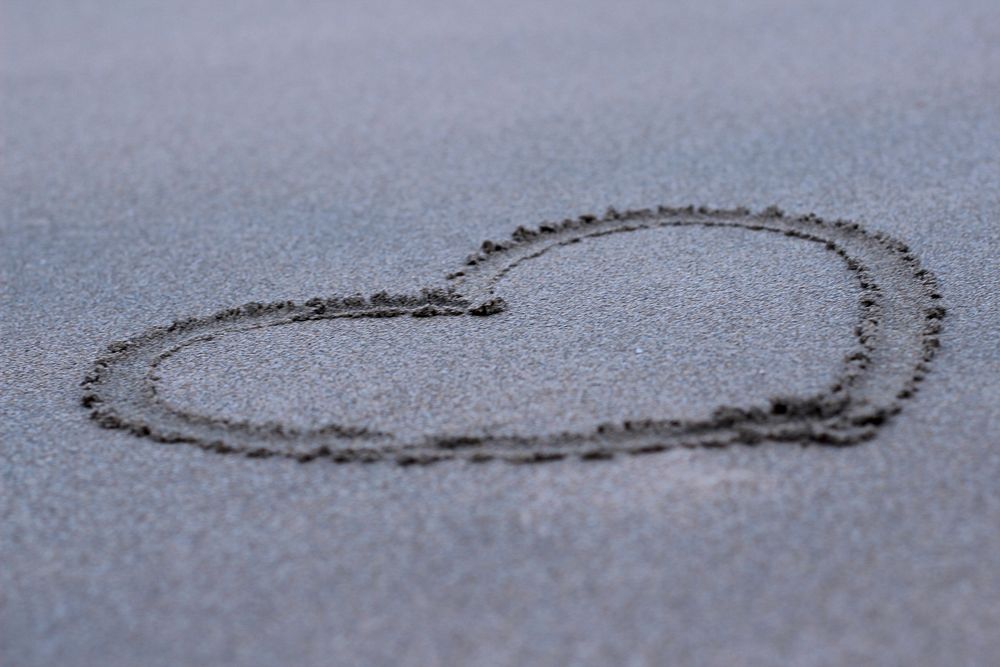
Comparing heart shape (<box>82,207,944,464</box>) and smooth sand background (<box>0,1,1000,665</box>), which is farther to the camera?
heart shape (<box>82,207,944,464</box>)

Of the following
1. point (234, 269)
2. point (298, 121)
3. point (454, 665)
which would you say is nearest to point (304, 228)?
point (234, 269)

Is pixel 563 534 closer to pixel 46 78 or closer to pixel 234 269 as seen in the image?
pixel 234 269

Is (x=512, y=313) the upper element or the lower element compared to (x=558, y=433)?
upper

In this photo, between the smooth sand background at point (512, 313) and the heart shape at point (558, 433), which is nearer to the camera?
the smooth sand background at point (512, 313)

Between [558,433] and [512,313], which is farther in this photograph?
[512,313]
